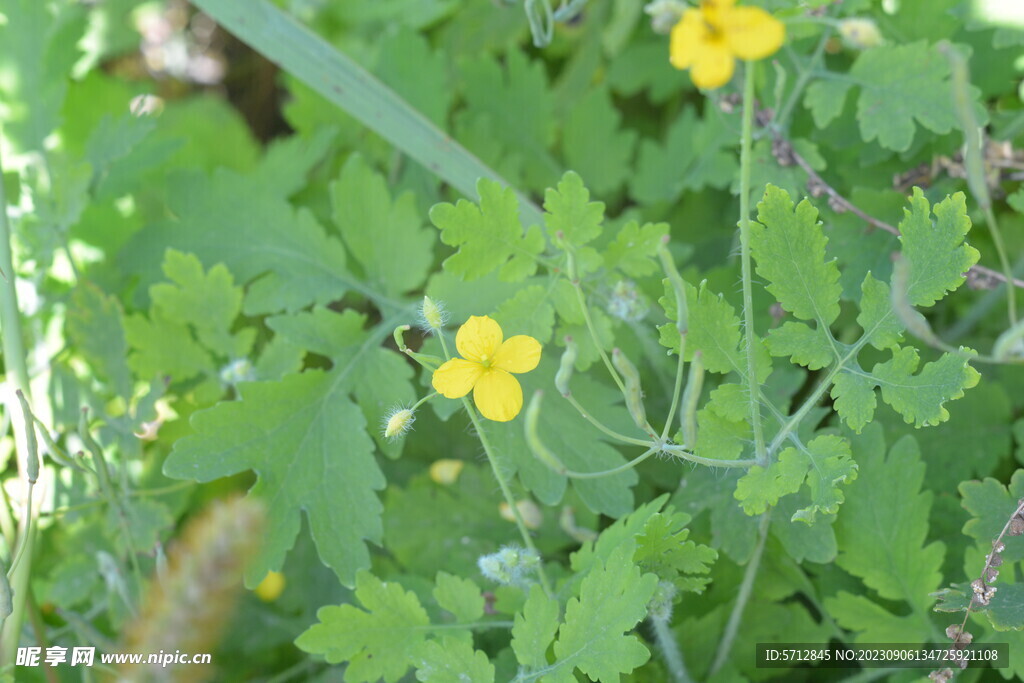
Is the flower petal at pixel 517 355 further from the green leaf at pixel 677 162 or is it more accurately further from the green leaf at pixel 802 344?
the green leaf at pixel 677 162

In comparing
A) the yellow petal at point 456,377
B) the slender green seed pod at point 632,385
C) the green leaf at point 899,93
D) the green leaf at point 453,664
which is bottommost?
the green leaf at point 453,664

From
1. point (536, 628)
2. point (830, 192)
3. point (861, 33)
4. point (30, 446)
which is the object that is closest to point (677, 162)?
point (830, 192)

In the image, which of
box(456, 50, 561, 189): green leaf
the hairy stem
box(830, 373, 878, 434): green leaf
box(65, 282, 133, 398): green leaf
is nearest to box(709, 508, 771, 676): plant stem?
box(830, 373, 878, 434): green leaf

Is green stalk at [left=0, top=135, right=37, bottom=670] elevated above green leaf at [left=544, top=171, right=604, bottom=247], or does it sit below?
below

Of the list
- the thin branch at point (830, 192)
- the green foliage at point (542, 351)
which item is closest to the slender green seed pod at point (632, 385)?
the green foliage at point (542, 351)

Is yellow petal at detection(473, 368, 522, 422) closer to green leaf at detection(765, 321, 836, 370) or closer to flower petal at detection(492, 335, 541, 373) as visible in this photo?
flower petal at detection(492, 335, 541, 373)

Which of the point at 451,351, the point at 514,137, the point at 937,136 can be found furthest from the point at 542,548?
the point at 937,136

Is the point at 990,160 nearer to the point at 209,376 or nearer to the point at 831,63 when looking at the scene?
the point at 831,63
